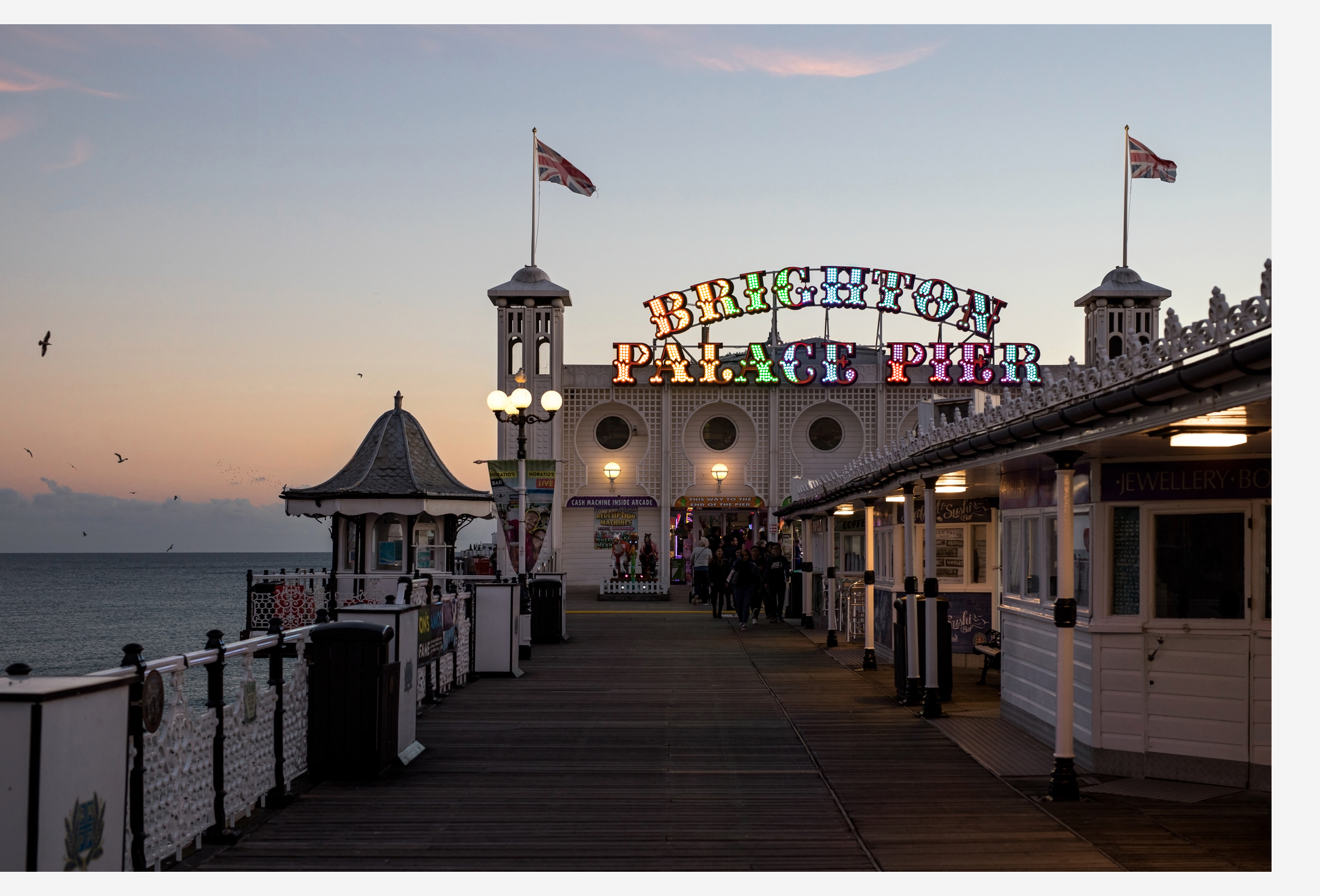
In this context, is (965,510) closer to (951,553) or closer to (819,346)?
(951,553)

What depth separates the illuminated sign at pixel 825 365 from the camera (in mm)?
39812

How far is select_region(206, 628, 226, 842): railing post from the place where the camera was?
681 centimetres

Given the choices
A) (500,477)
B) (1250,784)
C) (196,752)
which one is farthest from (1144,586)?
(500,477)

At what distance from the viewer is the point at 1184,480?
889 cm

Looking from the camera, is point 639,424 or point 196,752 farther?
point 639,424

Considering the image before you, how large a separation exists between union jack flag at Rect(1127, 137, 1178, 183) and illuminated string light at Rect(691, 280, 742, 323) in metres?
13.6

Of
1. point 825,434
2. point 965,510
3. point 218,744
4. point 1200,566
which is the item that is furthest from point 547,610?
point 825,434

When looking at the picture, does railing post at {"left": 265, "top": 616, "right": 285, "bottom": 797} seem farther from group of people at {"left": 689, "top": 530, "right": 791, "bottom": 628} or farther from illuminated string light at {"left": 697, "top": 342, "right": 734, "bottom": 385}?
illuminated string light at {"left": 697, "top": 342, "right": 734, "bottom": 385}

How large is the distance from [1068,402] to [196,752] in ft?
19.0

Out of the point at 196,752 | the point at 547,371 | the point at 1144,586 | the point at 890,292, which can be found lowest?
the point at 196,752

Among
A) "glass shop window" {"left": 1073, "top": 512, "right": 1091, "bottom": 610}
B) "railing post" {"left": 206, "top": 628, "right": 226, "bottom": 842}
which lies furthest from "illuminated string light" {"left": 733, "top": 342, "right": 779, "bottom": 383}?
"railing post" {"left": 206, "top": 628, "right": 226, "bottom": 842}

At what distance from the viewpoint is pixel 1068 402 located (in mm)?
8266

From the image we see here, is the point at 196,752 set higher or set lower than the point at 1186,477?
lower

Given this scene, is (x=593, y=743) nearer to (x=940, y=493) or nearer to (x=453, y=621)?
(x=453, y=621)
